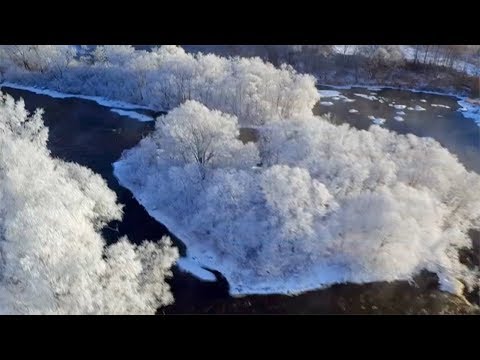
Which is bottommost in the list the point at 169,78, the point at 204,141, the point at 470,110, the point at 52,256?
the point at 52,256

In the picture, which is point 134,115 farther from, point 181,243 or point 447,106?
point 447,106

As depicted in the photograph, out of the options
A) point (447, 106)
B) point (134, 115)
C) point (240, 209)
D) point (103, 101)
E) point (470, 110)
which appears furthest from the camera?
point (103, 101)

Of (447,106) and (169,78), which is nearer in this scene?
(169,78)

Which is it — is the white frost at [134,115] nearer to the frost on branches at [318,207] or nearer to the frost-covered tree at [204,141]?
the frost-covered tree at [204,141]

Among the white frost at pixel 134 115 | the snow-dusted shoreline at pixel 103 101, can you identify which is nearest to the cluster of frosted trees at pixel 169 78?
the snow-dusted shoreline at pixel 103 101

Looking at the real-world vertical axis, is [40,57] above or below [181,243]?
above

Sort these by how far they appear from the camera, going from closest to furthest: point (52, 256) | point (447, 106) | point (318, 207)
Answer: point (52, 256) → point (318, 207) → point (447, 106)

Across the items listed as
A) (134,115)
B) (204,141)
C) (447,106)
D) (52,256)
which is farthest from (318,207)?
(447,106)
